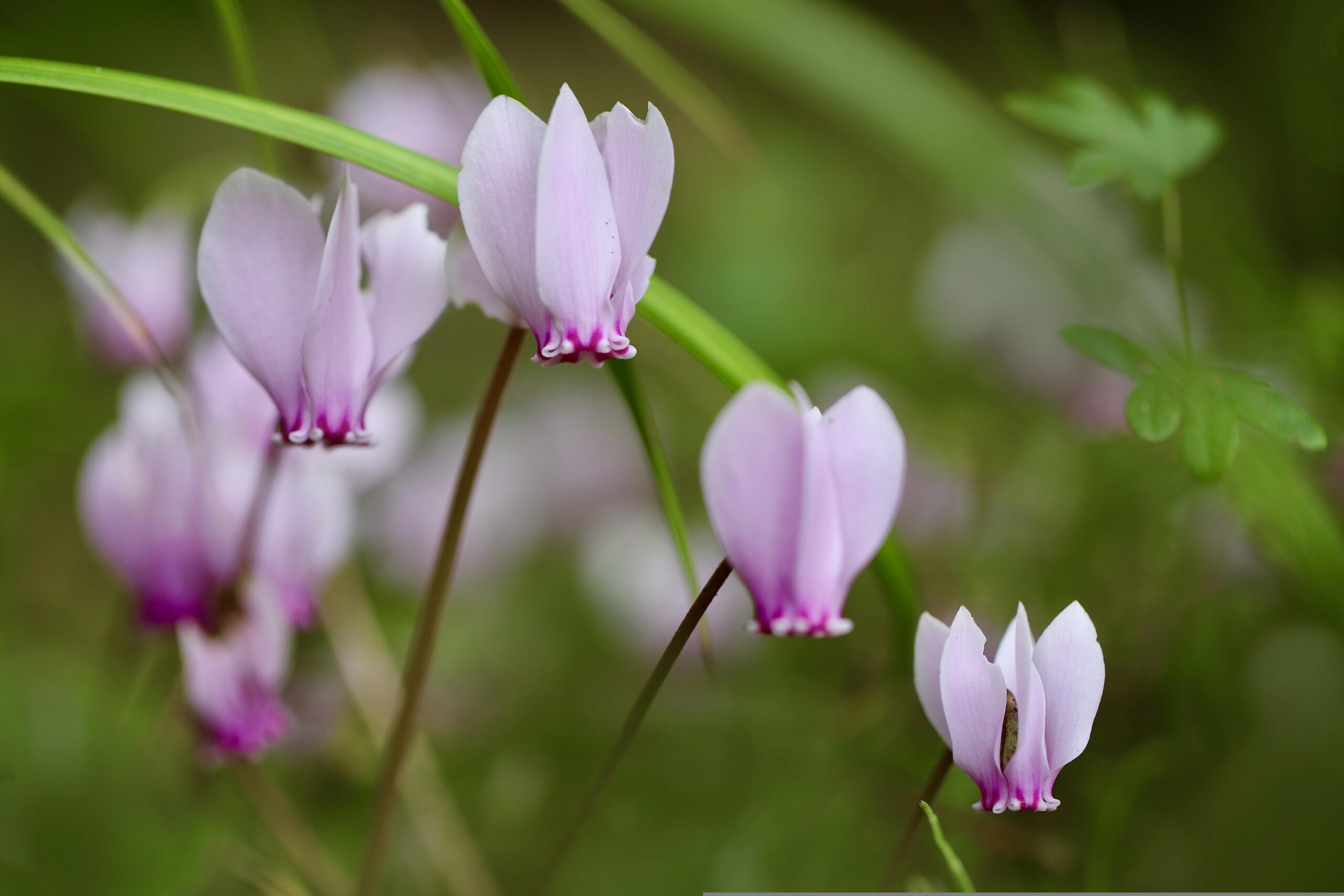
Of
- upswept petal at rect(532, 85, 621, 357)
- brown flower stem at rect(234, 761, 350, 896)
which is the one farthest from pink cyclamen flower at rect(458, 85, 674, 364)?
brown flower stem at rect(234, 761, 350, 896)

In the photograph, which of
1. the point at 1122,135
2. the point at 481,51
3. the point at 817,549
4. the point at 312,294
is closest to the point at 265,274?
the point at 312,294

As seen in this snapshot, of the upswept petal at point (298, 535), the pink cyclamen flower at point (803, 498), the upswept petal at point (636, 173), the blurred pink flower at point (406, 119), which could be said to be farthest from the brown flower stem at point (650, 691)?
the blurred pink flower at point (406, 119)

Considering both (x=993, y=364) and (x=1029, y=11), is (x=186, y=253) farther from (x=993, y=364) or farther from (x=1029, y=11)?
(x=1029, y=11)

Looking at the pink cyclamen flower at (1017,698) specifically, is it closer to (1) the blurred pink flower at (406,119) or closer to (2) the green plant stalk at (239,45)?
(2) the green plant stalk at (239,45)

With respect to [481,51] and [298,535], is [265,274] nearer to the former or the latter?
[481,51]

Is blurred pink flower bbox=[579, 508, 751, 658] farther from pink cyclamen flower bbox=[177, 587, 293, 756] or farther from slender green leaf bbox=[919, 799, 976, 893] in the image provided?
slender green leaf bbox=[919, 799, 976, 893]

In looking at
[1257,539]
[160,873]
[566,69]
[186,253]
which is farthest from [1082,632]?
[566,69]

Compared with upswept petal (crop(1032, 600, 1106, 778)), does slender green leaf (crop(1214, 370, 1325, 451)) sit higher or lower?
higher
